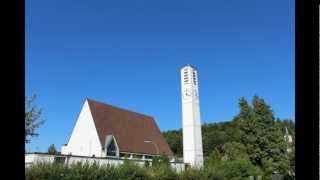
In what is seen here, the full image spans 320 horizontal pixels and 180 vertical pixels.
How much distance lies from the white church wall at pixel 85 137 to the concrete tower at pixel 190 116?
7660 millimetres

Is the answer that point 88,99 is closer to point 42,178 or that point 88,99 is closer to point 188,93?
point 188,93

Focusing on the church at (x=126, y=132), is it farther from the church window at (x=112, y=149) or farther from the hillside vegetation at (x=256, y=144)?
the hillside vegetation at (x=256, y=144)

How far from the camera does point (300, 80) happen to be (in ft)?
3.97

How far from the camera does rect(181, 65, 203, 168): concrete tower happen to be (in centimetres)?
3212

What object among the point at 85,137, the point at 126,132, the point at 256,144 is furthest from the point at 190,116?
the point at 256,144

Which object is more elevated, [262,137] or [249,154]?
[262,137]

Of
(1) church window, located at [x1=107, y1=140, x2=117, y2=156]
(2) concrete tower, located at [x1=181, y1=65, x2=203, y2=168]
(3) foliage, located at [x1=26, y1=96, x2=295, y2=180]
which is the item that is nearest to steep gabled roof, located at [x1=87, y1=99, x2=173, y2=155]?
(1) church window, located at [x1=107, y1=140, x2=117, y2=156]

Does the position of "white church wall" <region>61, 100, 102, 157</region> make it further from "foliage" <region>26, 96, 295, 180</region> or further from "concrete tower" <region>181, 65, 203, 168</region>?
"concrete tower" <region>181, 65, 203, 168</region>

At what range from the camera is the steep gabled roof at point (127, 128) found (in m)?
30.4

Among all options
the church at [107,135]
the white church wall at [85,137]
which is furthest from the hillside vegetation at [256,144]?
the white church wall at [85,137]

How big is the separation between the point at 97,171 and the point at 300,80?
17448mm

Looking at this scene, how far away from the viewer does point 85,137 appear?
98.0 feet

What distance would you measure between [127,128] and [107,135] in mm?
4226

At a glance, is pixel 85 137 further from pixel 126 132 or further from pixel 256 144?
pixel 256 144
